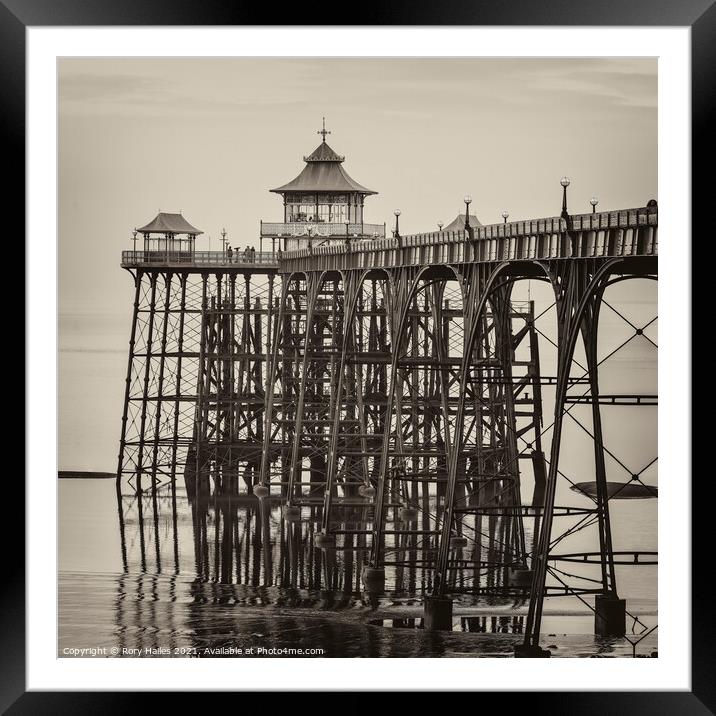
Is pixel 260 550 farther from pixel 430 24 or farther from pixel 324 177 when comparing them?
pixel 324 177

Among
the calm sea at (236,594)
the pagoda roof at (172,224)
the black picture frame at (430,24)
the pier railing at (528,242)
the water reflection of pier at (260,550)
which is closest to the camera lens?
the black picture frame at (430,24)

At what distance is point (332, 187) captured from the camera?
69562mm

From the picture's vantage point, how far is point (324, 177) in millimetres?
69562

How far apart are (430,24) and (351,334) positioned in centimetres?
2221

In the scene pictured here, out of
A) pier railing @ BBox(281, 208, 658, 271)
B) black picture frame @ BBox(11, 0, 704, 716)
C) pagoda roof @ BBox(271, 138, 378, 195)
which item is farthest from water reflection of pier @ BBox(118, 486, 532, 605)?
pagoda roof @ BBox(271, 138, 378, 195)

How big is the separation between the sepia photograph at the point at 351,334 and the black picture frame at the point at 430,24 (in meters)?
1.90

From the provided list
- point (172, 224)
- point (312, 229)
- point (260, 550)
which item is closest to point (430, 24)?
point (260, 550)

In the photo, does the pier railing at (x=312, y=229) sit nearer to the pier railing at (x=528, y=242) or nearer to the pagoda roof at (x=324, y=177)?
the pagoda roof at (x=324, y=177)

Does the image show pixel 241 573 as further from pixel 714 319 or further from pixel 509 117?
pixel 714 319

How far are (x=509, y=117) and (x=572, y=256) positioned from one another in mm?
8675

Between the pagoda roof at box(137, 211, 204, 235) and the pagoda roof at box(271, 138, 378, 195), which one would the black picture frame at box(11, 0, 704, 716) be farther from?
the pagoda roof at box(271, 138, 378, 195)

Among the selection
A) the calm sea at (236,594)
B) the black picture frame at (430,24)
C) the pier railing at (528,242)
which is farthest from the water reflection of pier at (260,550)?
the black picture frame at (430,24)

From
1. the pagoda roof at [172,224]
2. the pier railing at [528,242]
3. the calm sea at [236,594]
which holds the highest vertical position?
the pagoda roof at [172,224]

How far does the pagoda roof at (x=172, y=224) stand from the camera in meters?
65.0
